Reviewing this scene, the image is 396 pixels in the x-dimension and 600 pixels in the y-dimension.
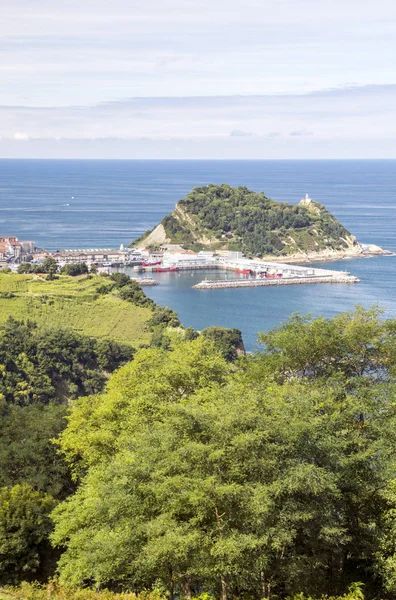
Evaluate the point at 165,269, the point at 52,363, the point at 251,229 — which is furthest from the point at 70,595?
the point at 251,229

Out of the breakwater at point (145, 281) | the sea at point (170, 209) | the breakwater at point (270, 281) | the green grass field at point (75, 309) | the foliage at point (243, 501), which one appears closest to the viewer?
the foliage at point (243, 501)

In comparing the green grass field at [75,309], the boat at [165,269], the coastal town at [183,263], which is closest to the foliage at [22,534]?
the green grass field at [75,309]

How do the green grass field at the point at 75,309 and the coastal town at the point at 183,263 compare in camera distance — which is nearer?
the green grass field at the point at 75,309

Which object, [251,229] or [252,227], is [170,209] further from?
[252,227]

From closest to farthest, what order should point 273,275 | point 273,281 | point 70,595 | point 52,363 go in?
1. point 70,595
2. point 52,363
3. point 273,281
4. point 273,275

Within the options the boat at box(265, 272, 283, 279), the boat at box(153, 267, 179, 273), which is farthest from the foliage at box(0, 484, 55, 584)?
the boat at box(153, 267, 179, 273)

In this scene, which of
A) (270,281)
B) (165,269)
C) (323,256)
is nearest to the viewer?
(270,281)

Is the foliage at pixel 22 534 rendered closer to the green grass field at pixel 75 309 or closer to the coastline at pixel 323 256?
the green grass field at pixel 75 309

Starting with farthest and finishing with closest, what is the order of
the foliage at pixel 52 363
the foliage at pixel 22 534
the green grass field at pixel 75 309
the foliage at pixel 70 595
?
1. the green grass field at pixel 75 309
2. the foliage at pixel 52 363
3. the foliage at pixel 22 534
4. the foliage at pixel 70 595
